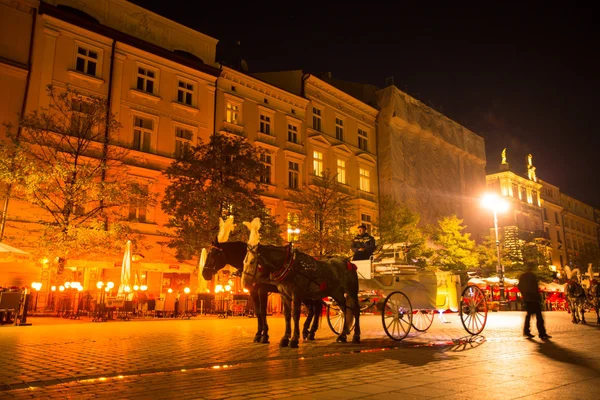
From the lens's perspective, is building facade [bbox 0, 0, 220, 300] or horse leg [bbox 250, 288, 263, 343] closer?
horse leg [bbox 250, 288, 263, 343]

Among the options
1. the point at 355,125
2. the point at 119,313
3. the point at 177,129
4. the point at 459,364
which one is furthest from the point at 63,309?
the point at 355,125

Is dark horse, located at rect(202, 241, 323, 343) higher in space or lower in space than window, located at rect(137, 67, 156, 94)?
lower

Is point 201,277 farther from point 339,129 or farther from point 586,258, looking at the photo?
point 586,258

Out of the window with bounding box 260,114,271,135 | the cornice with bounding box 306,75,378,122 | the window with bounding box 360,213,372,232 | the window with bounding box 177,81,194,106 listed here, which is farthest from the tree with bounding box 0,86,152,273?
the window with bounding box 360,213,372,232

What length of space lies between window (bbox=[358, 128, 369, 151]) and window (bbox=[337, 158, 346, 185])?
3359 millimetres

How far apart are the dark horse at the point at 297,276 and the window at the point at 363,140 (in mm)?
33411

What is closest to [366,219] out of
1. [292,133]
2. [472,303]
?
[292,133]

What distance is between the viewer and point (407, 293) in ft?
40.9

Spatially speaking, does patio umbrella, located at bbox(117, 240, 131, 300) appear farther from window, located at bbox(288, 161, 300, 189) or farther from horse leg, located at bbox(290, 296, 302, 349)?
window, located at bbox(288, 161, 300, 189)

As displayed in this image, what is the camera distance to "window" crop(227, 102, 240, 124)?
33.8 m

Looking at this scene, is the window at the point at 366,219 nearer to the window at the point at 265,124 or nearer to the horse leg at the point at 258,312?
the window at the point at 265,124

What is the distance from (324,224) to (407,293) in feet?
61.3

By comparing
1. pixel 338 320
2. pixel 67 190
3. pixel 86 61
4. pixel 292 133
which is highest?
pixel 86 61

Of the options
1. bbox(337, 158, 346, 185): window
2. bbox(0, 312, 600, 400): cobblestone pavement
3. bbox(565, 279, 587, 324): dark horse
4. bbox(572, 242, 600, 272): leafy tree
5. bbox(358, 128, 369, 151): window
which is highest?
bbox(358, 128, 369, 151): window
